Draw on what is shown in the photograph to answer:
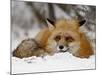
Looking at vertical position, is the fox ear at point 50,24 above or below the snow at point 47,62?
above

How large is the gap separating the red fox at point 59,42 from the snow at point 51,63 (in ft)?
0.17

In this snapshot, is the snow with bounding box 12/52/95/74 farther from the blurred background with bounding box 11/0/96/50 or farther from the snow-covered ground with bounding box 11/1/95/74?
the blurred background with bounding box 11/0/96/50

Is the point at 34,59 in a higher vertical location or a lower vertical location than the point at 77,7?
lower

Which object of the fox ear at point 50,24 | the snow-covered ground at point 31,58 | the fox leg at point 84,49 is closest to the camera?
the snow-covered ground at point 31,58

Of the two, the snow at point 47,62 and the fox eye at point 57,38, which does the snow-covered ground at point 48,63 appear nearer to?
the snow at point 47,62

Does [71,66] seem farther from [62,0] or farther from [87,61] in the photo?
[62,0]

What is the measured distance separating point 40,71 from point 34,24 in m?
0.55

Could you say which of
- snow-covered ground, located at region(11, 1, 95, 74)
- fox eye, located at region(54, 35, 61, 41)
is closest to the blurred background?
snow-covered ground, located at region(11, 1, 95, 74)

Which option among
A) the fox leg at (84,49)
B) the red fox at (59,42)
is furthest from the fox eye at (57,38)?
the fox leg at (84,49)

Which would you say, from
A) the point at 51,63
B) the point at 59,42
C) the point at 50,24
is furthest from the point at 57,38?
the point at 51,63

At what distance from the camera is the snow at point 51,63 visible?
7.77 feet

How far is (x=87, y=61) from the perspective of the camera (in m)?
2.69

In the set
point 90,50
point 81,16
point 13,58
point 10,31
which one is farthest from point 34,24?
point 90,50
